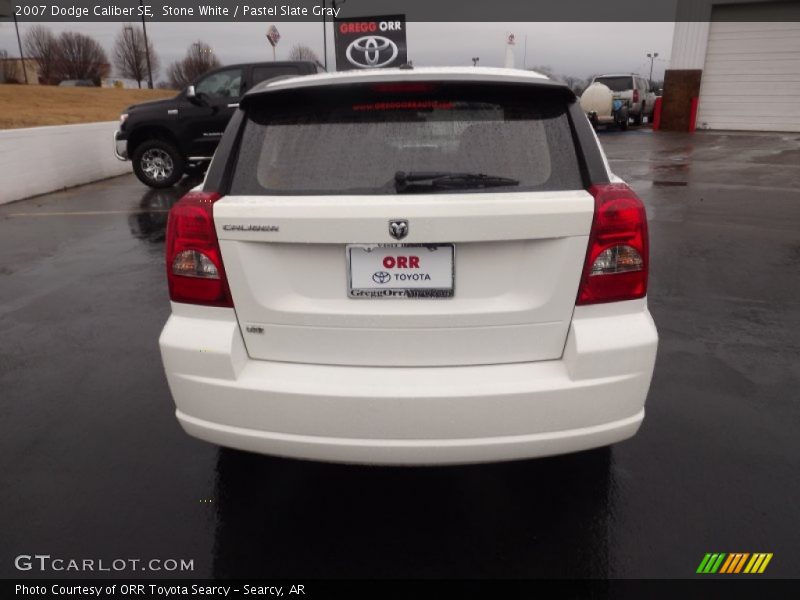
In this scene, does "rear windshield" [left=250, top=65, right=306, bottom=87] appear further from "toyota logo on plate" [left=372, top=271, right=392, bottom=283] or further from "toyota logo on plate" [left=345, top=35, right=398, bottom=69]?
"toyota logo on plate" [left=372, top=271, right=392, bottom=283]

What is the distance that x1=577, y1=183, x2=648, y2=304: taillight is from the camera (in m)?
2.26

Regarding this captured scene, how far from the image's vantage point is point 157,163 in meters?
12.0

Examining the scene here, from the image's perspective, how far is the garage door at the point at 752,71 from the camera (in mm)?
21734

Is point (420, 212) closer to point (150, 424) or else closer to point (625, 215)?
point (625, 215)

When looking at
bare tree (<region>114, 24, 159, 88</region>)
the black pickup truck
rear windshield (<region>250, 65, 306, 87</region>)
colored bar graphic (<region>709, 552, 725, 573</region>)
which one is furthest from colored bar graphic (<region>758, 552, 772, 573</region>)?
bare tree (<region>114, 24, 159, 88</region>)

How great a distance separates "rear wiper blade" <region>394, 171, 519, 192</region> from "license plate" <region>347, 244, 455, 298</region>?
0.21 m

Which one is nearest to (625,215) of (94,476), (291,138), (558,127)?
(558,127)

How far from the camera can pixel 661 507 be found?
267 centimetres

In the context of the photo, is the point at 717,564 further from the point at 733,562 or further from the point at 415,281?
the point at 415,281

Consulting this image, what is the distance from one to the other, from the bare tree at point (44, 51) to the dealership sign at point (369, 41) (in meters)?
63.7

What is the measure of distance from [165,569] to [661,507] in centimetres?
193

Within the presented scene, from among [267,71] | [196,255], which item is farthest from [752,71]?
[196,255]

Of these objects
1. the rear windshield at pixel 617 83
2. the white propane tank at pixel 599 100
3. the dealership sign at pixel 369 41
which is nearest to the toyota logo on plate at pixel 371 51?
the dealership sign at pixel 369 41
